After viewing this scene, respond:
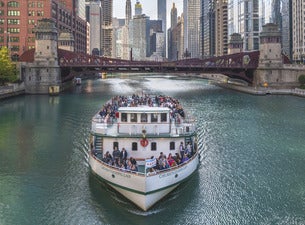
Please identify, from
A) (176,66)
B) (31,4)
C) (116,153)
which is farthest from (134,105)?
(31,4)

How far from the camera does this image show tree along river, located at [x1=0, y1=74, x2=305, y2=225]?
23781mm

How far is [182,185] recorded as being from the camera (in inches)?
1114

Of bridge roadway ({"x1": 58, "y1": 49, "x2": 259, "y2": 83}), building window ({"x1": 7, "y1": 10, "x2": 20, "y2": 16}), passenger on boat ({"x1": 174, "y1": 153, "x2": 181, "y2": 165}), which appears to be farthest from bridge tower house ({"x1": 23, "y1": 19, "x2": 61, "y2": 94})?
passenger on boat ({"x1": 174, "y1": 153, "x2": 181, "y2": 165})

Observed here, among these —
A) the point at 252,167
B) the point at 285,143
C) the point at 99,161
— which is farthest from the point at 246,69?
the point at 99,161

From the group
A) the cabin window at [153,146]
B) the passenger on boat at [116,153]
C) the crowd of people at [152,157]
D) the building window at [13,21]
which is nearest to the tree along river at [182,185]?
the crowd of people at [152,157]

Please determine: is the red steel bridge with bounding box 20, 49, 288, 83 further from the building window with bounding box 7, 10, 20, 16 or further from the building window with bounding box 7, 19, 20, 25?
the building window with bounding box 7, 10, 20, 16

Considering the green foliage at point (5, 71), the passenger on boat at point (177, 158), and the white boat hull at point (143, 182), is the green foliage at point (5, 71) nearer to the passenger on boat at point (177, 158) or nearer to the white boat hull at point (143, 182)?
the white boat hull at point (143, 182)

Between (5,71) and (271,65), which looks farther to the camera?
(271,65)

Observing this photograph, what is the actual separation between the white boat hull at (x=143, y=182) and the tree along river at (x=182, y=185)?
24.6 inches

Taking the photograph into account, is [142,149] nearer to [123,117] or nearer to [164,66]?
[123,117]

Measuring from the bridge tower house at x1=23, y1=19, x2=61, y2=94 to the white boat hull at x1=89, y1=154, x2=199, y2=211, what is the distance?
260 feet

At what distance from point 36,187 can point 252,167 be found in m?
17.1

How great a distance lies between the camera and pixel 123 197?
2580cm

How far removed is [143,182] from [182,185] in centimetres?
546
